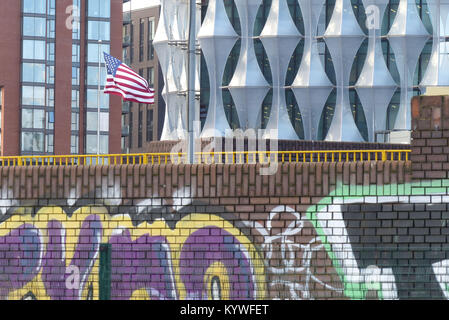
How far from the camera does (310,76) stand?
62062 mm

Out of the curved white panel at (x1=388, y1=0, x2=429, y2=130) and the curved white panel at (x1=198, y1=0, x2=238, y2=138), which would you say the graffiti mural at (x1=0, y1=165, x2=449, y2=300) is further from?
the curved white panel at (x1=388, y1=0, x2=429, y2=130)

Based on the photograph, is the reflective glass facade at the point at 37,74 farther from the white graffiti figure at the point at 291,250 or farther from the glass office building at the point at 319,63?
the white graffiti figure at the point at 291,250

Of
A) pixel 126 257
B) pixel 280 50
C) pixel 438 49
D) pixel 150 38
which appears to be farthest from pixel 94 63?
pixel 126 257

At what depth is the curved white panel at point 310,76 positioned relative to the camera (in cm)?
6216

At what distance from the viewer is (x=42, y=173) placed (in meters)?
23.7

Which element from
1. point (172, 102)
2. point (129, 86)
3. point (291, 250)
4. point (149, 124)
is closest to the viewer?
point (291, 250)

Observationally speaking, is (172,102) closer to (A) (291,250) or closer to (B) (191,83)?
(B) (191,83)

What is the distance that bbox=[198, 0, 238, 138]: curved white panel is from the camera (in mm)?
62625

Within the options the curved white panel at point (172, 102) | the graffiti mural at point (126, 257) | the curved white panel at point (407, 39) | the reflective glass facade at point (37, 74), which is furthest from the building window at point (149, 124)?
the graffiti mural at point (126, 257)

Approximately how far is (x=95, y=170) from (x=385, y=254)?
6.78 meters

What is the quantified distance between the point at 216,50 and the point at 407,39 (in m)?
11.5

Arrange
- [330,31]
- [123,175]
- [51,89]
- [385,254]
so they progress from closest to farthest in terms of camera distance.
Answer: [385,254] → [123,175] → [330,31] → [51,89]
